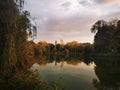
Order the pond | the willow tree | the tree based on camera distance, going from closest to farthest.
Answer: the willow tree → the pond → the tree

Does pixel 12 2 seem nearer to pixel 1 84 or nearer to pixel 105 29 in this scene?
pixel 1 84

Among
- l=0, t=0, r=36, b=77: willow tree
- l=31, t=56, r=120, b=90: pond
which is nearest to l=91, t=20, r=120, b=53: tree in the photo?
l=31, t=56, r=120, b=90: pond

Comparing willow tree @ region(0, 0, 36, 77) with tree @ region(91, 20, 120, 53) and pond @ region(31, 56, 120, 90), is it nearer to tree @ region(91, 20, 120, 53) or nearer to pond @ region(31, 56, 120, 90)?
pond @ region(31, 56, 120, 90)

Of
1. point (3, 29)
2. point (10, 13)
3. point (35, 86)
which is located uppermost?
point (10, 13)

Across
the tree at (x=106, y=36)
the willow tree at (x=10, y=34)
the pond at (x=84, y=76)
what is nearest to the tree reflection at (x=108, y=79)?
the pond at (x=84, y=76)

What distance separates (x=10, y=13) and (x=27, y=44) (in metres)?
2.65

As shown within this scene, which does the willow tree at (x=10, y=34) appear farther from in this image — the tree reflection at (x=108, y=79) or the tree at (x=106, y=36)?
the tree at (x=106, y=36)

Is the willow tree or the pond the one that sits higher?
the willow tree

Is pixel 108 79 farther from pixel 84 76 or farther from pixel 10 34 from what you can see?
pixel 10 34

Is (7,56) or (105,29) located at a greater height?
(105,29)

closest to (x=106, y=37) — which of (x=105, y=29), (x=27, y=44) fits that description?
(x=105, y=29)

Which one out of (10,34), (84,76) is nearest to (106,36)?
(84,76)

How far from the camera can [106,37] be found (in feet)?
208

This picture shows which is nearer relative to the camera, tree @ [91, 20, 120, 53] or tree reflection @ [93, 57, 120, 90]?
tree reflection @ [93, 57, 120, 90]
